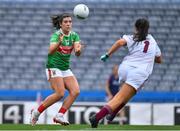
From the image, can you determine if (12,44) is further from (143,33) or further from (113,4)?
(143,33)

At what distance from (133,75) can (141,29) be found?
74cm

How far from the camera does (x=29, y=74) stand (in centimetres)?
2341

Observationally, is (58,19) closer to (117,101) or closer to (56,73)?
(56,73)

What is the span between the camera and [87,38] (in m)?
24.3

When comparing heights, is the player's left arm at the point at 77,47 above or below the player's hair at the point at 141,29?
below

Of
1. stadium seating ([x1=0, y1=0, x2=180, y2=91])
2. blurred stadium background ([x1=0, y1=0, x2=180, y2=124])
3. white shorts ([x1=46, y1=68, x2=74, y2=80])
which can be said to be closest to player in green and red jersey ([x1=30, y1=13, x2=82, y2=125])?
white shorts ([x1=46, y1=68, x2=74, y2=80])

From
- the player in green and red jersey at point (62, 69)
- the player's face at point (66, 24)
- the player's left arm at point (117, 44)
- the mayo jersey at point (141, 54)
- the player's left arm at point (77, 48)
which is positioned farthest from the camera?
the player's face at point (66, 24)

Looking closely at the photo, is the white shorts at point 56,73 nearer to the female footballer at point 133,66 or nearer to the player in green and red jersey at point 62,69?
the player in green and red jersey at point 62,69

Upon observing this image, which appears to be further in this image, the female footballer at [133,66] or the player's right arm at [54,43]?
the player's right arm at [54,43]

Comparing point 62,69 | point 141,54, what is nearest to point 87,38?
point 62,69

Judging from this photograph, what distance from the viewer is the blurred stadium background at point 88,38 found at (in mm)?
23203

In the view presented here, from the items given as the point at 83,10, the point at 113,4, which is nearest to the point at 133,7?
the point at 113,4

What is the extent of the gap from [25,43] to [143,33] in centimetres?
1300

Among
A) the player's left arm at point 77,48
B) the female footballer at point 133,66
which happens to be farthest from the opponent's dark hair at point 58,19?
the female footballer at point 133,66
